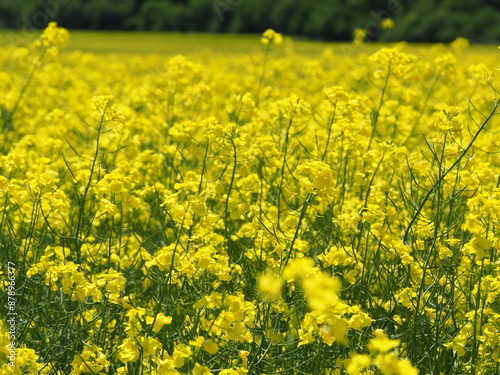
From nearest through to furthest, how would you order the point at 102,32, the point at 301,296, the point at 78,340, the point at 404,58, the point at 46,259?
the point at 78,340 → the point at 46,259 → the point at 301,296 → the point at 404,58 → the point at 102,32

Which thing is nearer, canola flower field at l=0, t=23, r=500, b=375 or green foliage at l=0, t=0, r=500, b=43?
canola flower field at l=0, t=23, r=500, b=375

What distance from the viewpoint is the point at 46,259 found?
9.27 ft

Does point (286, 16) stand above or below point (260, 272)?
above

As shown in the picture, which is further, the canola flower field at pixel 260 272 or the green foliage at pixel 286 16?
the green foliage at pixel 286 16

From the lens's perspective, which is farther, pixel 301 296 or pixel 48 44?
pixel 48 44

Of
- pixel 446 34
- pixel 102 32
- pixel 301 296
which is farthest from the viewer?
pixel 102 32

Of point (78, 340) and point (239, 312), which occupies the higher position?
point (239, 312)

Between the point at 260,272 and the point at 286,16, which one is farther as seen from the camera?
the point at 286,16

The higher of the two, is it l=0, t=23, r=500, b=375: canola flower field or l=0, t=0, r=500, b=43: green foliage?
l=0, t=0, r=500, b=43: green foliage

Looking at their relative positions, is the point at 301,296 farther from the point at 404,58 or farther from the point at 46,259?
the point at 404,58

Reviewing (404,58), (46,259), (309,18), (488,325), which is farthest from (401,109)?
(309,18)

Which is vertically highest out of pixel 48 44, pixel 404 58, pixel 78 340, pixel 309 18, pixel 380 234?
pixel 309 18

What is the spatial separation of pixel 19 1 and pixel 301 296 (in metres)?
33.1

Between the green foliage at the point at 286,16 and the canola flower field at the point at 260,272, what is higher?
the green foliage at the point at 286,16
